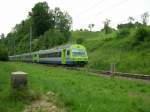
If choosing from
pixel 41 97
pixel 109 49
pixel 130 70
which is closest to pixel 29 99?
pixel 41 97

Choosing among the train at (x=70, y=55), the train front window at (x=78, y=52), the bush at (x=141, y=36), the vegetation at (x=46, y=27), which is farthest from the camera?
the vegetation at (x=46, y=27)

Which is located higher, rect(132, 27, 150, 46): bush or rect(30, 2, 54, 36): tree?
rect(30, 2, 54, 36): tree

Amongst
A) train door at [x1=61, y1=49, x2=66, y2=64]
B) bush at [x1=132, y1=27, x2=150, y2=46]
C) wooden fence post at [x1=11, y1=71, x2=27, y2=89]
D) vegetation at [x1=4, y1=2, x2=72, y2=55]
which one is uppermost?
vegetation at [x1=4, y1=2, x2=72, y2=55]

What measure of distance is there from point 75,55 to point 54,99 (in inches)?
1046

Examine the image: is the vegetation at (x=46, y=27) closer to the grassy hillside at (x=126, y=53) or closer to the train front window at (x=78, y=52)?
the grassy hillside at (x=126, y=53)

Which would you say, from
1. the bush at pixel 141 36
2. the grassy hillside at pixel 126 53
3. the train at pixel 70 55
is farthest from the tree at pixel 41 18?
the bush at pixel 141 36

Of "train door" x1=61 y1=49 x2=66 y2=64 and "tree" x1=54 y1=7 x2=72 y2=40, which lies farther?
"tree" x1=54 y1=7 x2=72 y2=40

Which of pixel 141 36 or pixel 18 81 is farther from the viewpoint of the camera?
pixel 141 36

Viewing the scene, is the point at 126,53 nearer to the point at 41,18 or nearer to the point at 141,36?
the point at 141,36

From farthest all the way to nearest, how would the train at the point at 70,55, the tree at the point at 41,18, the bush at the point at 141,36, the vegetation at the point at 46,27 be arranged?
the tree at the point at 41,18, the vegetation at the point at 46,27, the bush at the point at 141,36, the train at the point at 70,55

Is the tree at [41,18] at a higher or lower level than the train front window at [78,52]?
higher

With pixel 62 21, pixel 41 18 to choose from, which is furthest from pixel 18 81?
pixel 41 18

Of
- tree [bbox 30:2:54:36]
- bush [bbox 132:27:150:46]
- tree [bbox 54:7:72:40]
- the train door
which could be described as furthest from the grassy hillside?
tree [bbox 30:2:54:36]

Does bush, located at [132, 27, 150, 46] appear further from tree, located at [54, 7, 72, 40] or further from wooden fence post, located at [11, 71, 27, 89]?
tree, located at [54, 7, 72, 40]
